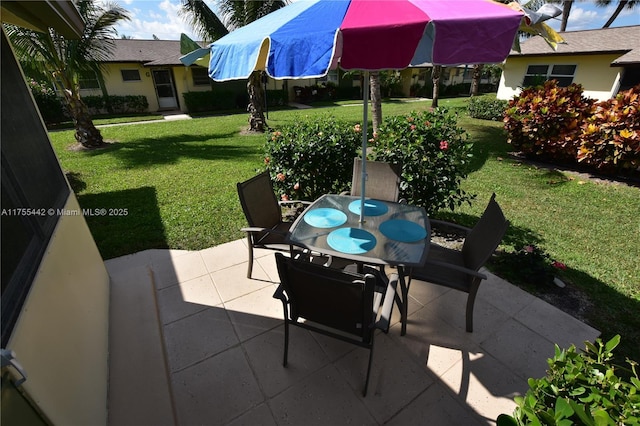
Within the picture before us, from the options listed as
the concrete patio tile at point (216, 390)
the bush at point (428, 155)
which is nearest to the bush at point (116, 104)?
the bush at point (428, 155)

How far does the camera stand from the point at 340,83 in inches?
1092

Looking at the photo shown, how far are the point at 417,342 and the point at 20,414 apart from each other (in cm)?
284

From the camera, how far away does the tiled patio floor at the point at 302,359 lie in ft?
7.67

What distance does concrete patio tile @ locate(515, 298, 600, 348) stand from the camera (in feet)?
9.69

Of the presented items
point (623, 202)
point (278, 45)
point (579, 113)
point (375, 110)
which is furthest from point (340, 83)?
point (278, 45)

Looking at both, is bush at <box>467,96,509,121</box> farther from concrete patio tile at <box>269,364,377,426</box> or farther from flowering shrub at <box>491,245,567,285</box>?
concrete patio tile at <box>269,364,377,426</box>

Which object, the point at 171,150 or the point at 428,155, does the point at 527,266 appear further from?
the point at 171,150

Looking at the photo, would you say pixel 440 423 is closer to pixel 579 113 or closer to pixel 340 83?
pixel 579 113

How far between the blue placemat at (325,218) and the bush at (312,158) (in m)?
1.44

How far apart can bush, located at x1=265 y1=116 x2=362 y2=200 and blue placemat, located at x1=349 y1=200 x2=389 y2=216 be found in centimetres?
139

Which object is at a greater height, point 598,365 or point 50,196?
point 50,196

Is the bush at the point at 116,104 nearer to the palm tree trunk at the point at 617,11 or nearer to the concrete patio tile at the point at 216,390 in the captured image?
the concrete patio tile at the point at 216,390

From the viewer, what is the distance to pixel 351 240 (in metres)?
3.02

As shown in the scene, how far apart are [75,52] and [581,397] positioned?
514 inches
